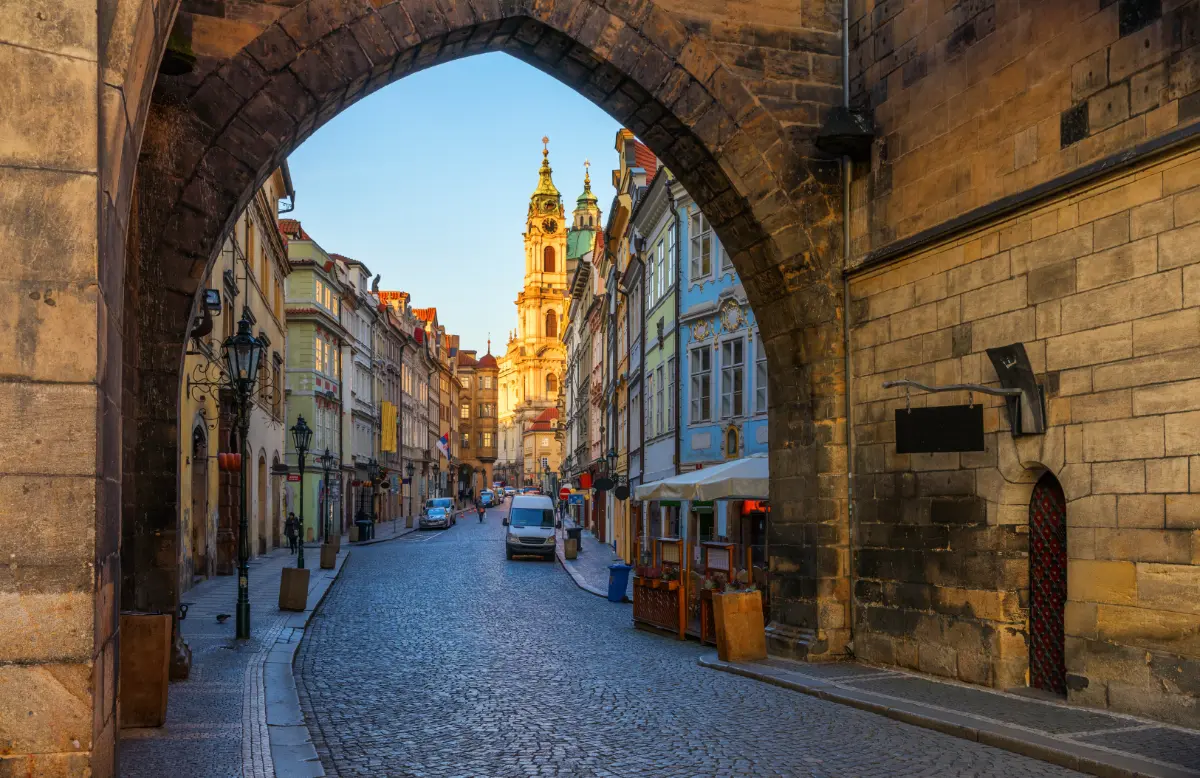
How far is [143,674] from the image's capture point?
9.18 m

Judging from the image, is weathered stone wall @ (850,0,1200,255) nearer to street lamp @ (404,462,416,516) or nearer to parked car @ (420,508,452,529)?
parked car @ (420,508,452,529)

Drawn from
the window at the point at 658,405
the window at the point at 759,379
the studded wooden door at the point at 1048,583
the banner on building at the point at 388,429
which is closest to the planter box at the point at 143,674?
the studded wooden door at the point at 1048,583

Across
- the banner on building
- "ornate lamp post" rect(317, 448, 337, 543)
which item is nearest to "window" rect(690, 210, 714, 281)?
"ornate lamp post" rect(317, 448, 337, 543)

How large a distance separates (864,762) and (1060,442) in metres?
3.62

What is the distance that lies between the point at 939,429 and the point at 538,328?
14155 centimetres

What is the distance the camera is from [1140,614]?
373 inches

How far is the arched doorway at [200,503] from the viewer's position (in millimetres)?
26453

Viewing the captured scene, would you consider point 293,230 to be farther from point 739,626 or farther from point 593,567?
point 739,626

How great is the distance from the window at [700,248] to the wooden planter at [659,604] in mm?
11161

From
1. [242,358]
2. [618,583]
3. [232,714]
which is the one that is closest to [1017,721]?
[232,714]

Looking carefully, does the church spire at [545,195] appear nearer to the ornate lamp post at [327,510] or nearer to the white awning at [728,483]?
the ornate lamp post at [327,510]

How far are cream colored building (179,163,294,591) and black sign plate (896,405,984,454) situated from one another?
7.87 meters

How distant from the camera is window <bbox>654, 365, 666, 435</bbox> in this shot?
33250mm

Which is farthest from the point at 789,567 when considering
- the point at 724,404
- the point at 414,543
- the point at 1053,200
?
the point at 414,543
